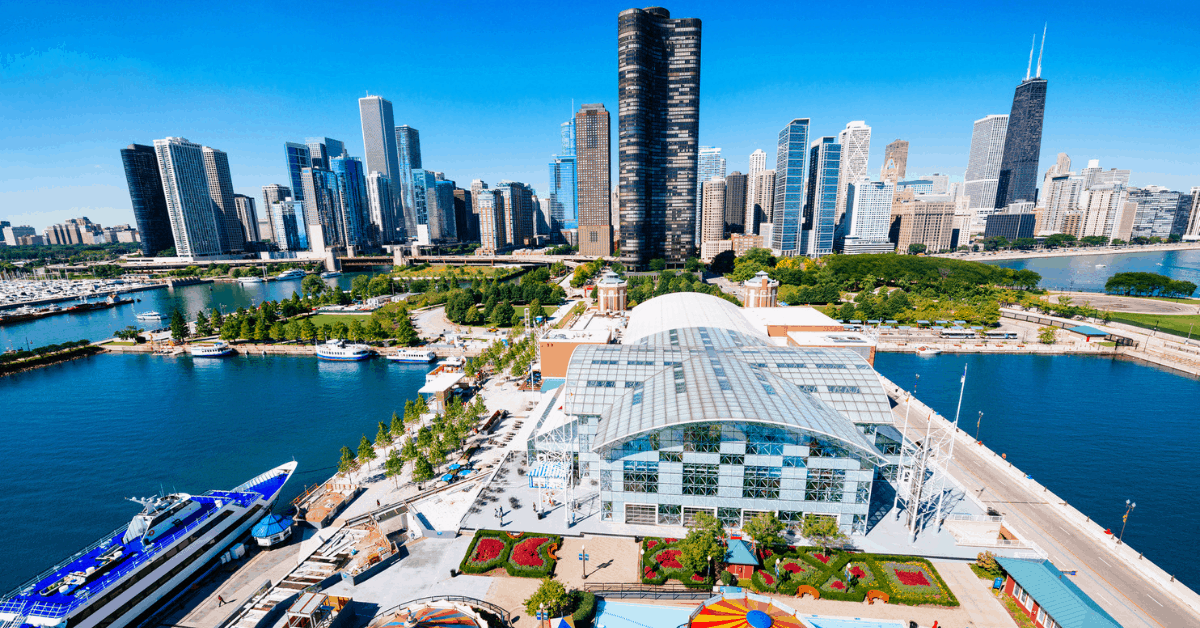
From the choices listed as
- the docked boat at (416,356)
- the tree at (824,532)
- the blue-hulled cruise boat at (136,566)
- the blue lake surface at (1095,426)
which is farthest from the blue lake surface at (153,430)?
the blue lake surface at (1095,426)

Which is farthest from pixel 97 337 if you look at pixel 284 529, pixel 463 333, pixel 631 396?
pixel 631 396

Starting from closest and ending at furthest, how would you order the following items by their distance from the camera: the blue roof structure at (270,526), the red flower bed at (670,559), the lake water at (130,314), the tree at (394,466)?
the red flower bed at (670,559) < the blue roof structure at (270,526) < the tree at (394,466) < the lake water at (130,314)

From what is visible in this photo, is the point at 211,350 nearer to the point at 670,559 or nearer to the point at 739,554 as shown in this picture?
the point at 670,559

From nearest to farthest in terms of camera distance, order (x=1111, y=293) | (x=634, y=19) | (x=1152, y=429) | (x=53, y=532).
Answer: (x=53, y=532) < (x=1152, y=429) < (x=1111, y=293) < (x=634, y=19)

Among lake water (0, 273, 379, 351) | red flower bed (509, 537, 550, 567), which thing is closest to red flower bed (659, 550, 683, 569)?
red flower bed (509, 537, 550, 567)

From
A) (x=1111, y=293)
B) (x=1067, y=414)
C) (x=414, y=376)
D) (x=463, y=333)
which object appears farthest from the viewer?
(x=1111, y=293)

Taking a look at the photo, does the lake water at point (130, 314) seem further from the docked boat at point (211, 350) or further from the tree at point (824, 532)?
the tree at point (824, 532)

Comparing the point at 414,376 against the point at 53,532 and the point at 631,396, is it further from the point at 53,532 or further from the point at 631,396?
the point at 631,396

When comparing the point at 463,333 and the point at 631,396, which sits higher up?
the point at 631,396
